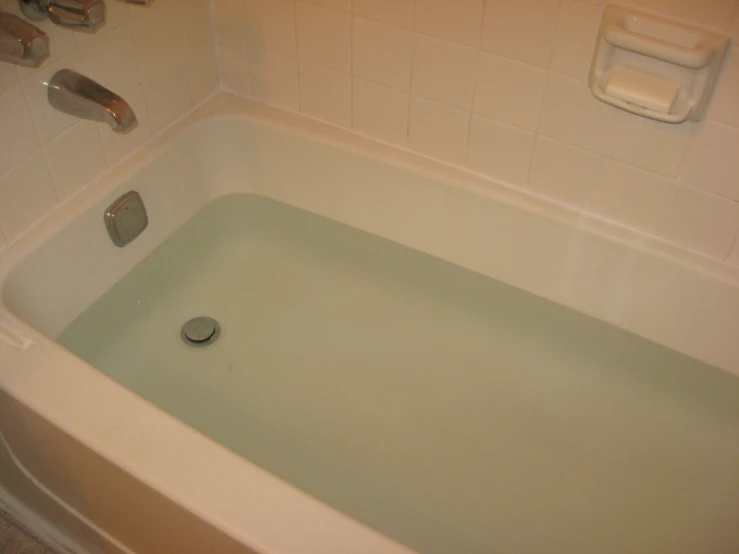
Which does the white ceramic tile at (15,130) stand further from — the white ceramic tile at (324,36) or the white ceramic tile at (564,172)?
the white ceramic tile at (564,172)

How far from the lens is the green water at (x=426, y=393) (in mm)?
1265

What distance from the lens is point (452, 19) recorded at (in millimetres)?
1211

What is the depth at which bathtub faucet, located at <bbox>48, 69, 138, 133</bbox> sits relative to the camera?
1103 millimetres

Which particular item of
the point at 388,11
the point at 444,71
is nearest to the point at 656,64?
the point at 444,71

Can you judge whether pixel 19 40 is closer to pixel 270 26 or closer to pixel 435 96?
pixel 270 26

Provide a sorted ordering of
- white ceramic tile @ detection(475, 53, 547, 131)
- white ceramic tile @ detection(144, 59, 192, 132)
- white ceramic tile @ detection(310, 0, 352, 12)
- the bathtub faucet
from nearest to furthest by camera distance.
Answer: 1. the bathtub faucet
2. white ceramic tile @ detection(475, 53, 547, 131)
3. white ceramic tile @ detection(310, 0, 352, 12)
4. white ceramic tile @ detection(144, 59, 192, 132)

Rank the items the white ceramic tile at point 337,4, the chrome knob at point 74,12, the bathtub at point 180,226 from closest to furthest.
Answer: the bathtub at point 180,226 < the chrome knob at point 74,12 < the white ceramic tile at point 337,4

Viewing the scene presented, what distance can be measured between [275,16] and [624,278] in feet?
2.87

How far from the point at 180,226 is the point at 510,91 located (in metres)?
0.80

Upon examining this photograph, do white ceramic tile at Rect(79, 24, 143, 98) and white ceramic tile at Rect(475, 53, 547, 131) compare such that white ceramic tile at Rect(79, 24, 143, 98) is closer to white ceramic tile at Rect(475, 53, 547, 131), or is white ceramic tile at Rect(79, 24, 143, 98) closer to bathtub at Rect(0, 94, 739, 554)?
bathtub at Rect(0, 94, 739, 554)

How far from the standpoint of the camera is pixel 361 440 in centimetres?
136

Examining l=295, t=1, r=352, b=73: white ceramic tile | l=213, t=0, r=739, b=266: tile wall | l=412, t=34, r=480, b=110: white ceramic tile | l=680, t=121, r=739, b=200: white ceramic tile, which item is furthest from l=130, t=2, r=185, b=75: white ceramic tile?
l=680, t=121, r=739, b=200: white ceramic tile

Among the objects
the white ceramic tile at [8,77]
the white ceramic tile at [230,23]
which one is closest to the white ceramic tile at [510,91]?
the white ceramic tile at [230,23]

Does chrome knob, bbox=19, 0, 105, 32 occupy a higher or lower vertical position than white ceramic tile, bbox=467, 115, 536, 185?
higher
